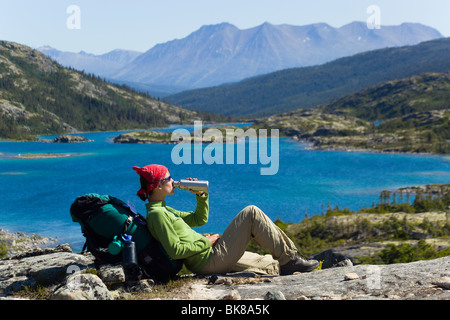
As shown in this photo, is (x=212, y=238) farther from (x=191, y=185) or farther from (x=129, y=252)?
(x=129, y=252)

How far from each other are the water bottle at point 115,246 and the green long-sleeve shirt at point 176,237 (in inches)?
25.6

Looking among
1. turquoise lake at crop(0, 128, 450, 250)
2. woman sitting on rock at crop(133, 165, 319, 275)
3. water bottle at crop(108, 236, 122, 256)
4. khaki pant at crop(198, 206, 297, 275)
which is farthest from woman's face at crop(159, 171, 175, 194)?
turquoise lake at crop(0, 128, 450, 250)

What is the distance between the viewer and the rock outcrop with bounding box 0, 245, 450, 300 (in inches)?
295

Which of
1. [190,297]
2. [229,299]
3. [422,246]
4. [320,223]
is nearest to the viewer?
[229,299]

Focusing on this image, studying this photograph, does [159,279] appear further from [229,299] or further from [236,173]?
[236,173]

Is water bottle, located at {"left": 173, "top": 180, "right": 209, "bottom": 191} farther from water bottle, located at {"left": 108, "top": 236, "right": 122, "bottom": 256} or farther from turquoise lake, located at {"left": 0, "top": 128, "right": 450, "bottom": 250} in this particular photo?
turquoise lake, located at {"left": 0, "top": 128, "right": 450, "bottom": 250}

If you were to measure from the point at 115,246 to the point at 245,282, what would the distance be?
2743 mm

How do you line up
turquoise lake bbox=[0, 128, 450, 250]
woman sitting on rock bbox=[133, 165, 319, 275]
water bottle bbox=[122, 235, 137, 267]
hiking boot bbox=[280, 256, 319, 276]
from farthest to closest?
turquoise lake bbox=[0, 128, 450, 250] → hiking boot bbox=[280, 256, 319, 276] → woman sitting on rock bbox=[133, 165, 319, 275] → water bottle bbox=[122, 235, 137, 267]

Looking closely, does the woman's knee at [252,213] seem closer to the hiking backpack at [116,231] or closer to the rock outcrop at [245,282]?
the rock outcrop at [245,282]

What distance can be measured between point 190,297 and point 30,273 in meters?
3.65

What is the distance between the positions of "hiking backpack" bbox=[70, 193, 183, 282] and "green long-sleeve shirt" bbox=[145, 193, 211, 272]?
268 millimetres
